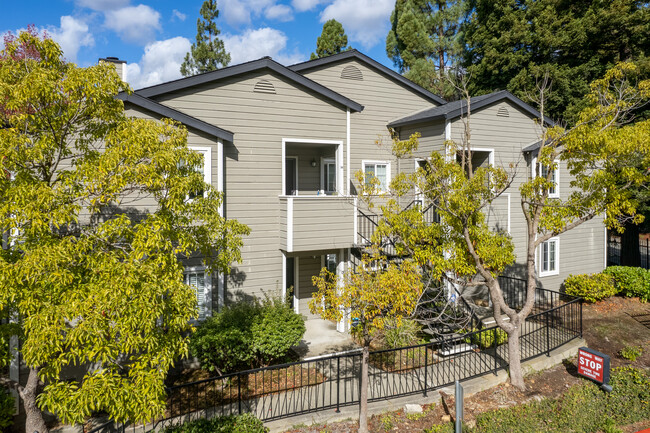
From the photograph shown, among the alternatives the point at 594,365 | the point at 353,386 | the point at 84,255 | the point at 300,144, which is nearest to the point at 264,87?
the point at 300,144

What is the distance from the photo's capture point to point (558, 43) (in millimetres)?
22141

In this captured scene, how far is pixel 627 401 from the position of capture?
31.2 ft

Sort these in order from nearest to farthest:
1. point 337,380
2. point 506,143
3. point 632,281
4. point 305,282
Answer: point 337,380
point 305,282
point 506,143
point 632,281

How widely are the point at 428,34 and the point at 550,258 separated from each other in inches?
866

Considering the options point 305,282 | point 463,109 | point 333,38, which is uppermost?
point 333,38

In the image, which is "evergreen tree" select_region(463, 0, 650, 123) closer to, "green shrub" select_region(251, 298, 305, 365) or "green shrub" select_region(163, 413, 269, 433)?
"green shrub" select_region(251, 298, 305, 365)

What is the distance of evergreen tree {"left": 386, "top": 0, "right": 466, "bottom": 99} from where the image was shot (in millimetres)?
30844

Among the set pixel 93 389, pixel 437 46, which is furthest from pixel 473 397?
pixel 437 46

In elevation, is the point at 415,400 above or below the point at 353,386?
below

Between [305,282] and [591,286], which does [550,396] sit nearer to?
[305,282]

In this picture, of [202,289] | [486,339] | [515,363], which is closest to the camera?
[515,363]

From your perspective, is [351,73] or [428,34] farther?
[428,34]

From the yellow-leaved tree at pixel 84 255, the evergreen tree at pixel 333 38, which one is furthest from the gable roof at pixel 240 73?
the evergreen tree at pixel 333 38

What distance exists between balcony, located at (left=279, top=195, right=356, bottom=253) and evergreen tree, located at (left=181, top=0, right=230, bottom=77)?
25.6 m
